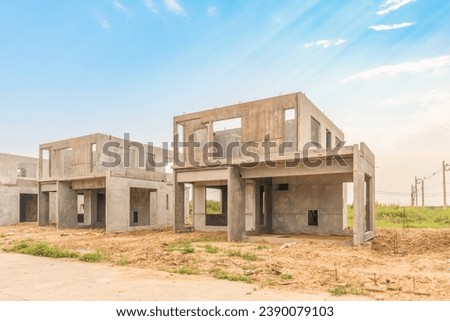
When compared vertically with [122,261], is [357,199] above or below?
above

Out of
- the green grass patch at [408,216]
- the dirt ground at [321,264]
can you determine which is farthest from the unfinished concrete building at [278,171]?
the green grass patch at [408,216]

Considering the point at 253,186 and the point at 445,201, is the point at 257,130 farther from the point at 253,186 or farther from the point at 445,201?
the point at 445,201

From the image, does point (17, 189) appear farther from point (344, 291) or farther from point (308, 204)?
point (344, 291)

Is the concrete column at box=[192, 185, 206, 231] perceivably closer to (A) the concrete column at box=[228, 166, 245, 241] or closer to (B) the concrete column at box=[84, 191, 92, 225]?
(A) the concrete column at box=[228, 166, 245, 241]

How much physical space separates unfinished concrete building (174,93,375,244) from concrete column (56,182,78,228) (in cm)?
985

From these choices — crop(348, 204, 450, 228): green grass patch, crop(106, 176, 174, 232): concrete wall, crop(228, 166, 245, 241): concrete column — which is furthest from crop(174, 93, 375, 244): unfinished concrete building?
crop(348, 204, 450, 228): green grass patch

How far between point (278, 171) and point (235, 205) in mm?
2815

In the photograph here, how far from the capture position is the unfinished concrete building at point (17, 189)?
33.1 m

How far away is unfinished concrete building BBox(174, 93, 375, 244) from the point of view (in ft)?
56.2

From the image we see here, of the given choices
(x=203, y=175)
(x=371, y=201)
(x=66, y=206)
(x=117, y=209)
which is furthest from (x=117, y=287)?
(x=66, y=206)

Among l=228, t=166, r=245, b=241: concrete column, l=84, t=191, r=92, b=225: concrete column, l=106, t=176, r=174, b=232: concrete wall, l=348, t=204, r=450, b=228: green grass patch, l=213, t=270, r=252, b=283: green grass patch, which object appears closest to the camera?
l=213, t=270, r=252, b=283: green grass patch

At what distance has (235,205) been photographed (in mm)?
18641

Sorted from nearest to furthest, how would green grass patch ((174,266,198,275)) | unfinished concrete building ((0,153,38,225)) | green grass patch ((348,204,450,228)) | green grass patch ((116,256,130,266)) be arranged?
green grass patch ((174,266,198,275)) → green grass patch ((116,256,130,266)) → green grass patch ((348,204,450,228)) → unfinished concrete building ((0,153,38,225))

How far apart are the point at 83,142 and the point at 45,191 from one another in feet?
17.8
